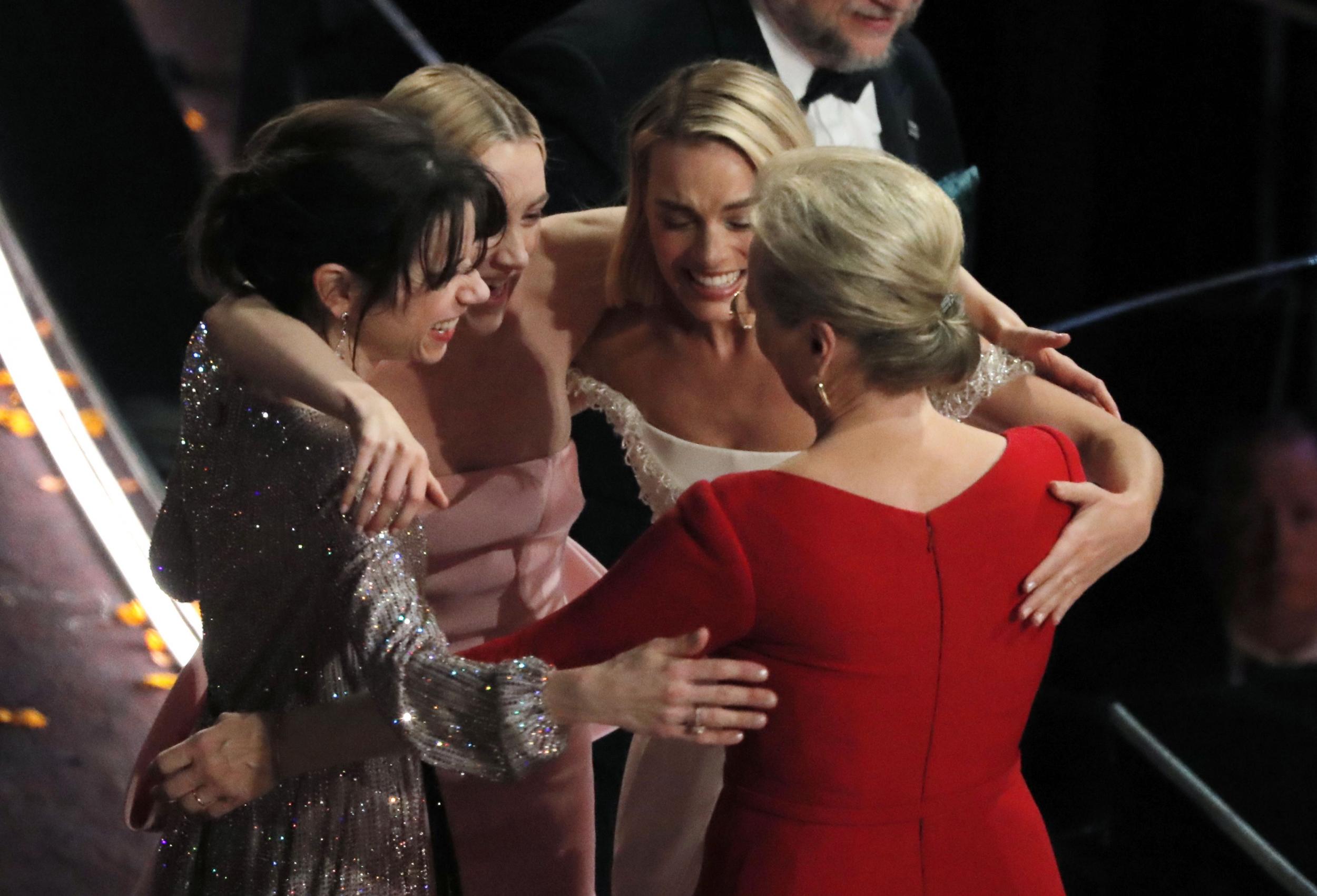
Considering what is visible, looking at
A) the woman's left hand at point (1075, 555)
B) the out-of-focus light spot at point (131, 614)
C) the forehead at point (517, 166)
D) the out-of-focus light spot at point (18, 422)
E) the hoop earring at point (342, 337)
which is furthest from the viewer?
the out-of-focus light spot at point (18, 422)

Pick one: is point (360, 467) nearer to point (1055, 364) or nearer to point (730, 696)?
point (730, 696)

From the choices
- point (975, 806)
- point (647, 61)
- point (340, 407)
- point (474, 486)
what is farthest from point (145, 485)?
point (975, 806)

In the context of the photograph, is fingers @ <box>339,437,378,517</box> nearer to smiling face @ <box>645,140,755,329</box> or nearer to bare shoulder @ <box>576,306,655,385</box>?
smiling face @ <box>645,140,755,329</box>

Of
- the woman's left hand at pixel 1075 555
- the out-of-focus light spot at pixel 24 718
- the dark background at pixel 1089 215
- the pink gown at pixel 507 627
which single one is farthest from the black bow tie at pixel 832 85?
the out-of-focus light spot at pixel 24 718

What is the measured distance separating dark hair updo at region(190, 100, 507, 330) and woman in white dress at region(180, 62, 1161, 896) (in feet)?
1.49

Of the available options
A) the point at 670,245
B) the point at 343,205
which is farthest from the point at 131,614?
the point at 343,205

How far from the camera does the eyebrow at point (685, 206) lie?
1973 mm

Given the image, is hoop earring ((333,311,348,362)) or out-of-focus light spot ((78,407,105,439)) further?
out-of-focus light spot ((78,407,105,439))

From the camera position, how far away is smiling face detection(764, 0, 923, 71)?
318 cm

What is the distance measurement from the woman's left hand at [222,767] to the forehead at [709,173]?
35.3 inches

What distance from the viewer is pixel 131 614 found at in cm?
364

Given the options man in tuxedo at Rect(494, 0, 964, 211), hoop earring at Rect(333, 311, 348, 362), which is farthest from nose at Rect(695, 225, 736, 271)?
man in tuxedo at Rect(494, 0, 964, 211)

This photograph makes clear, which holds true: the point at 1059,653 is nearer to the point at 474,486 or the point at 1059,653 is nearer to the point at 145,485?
the point at 474,486

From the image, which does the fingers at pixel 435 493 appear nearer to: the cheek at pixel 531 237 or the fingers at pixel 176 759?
the fingers at pixel 176 759
